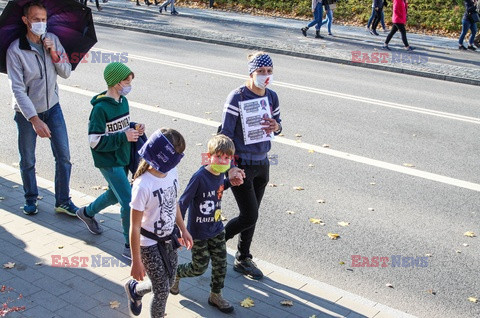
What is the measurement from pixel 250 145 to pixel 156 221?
1.42m

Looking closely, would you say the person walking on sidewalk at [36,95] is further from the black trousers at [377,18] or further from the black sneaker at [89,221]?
the black trousers at [377,18]

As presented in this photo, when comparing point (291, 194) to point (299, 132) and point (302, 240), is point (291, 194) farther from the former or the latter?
point (299, 132)

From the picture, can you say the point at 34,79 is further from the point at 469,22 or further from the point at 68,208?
the point at 469,22

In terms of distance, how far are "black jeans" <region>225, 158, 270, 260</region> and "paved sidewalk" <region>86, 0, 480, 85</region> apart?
1133cm

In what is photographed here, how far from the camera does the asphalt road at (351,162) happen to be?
6.29 m

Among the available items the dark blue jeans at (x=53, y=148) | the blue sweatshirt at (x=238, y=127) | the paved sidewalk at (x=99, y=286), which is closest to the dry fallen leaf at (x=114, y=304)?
the paved sidewalk at (x=99, y=286)

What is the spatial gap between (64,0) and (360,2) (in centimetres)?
2119

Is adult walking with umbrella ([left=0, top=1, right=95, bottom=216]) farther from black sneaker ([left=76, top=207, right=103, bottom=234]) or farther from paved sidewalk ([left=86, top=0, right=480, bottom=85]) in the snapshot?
paved sidewalk ([left=86, top=0, right=480, bottom=85])

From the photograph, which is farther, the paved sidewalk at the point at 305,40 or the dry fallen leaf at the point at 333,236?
the paved sidewalk at the point at 305,40

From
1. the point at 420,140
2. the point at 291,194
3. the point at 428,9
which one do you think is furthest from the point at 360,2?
the point at 291,194

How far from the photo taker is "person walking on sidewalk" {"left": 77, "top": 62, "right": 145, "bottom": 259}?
557cm

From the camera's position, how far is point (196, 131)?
1028 centimetres

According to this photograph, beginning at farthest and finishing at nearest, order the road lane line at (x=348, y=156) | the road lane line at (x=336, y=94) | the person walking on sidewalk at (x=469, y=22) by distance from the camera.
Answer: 1. the person walking on sidewalk at (x=469, y=22)
2. the road lane line at (x=336, y=94)
3. the road lane line at (x=348, y=156)

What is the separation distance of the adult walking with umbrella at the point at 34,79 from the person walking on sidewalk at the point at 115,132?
82 centimetres
